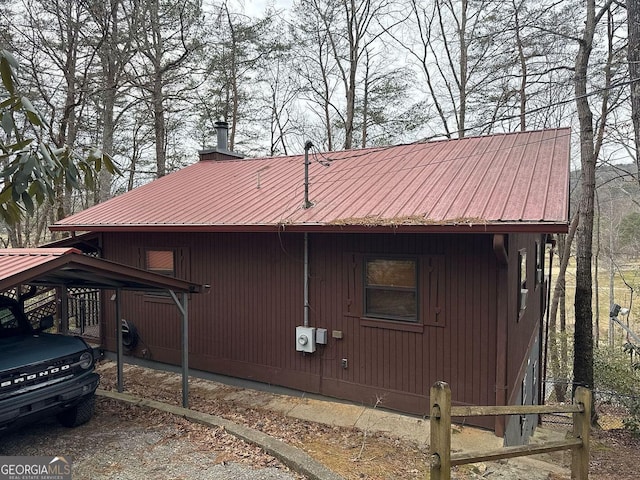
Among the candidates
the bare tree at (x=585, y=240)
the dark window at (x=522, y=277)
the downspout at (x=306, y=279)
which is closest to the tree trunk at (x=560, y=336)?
the bare tree at (x=585, y=240)

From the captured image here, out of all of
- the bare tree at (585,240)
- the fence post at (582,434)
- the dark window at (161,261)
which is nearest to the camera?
the fence post at (582,434)

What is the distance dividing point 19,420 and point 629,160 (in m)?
17.4

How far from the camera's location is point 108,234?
877 centimetres

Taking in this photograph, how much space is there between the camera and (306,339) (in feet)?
21.3

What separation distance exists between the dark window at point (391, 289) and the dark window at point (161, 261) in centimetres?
378

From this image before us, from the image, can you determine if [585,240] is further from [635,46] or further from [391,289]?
[391,289]

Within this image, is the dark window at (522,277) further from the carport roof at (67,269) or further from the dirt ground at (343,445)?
the carport roof at (67,269)

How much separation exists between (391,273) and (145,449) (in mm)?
3587

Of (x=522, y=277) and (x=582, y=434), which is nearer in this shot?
(x=582, y=434)

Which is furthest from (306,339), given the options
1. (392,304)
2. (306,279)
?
(392,304)

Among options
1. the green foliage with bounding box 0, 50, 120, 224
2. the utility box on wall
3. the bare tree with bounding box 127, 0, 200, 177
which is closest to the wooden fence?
the green foliage with bounding box 0, 50, 120, 224

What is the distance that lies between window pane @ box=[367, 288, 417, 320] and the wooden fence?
2280mm

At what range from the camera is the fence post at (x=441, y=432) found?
2.94 metres

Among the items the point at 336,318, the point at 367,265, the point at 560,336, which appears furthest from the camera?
the point at 560,336
